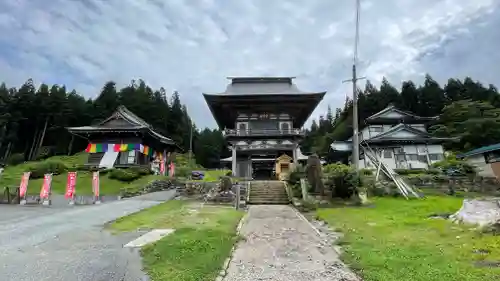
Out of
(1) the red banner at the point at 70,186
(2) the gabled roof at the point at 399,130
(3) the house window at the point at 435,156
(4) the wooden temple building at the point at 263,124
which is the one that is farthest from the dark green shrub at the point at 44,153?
(3) the house window at the point at 435,156

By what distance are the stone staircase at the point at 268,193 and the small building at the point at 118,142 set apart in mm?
14398

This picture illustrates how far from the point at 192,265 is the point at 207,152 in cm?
5658

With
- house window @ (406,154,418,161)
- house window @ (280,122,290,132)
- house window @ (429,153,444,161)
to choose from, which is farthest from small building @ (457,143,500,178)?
house window @ (280,122,290,132)

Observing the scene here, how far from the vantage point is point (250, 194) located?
17.5m

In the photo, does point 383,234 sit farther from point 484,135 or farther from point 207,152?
point 207,152

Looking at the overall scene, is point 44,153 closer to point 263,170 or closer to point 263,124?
point 263,170

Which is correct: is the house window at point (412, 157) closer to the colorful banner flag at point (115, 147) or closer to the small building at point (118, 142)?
the small building at point (118, 142)

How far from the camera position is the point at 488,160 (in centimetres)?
2578

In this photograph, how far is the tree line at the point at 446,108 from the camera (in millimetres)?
34375

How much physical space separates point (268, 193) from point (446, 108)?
35.6 meters

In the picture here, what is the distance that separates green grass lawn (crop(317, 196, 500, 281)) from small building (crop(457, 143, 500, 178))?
2021 cm

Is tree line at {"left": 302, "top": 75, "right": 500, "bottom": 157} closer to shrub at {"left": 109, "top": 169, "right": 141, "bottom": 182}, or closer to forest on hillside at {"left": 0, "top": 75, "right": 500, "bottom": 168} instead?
forest on hillside at {"left": 0, "top": 75, "right": 500, "bottom": 168}

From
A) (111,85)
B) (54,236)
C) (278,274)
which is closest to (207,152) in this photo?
(111,85)

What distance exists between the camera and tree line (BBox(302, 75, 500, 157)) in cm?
3438
